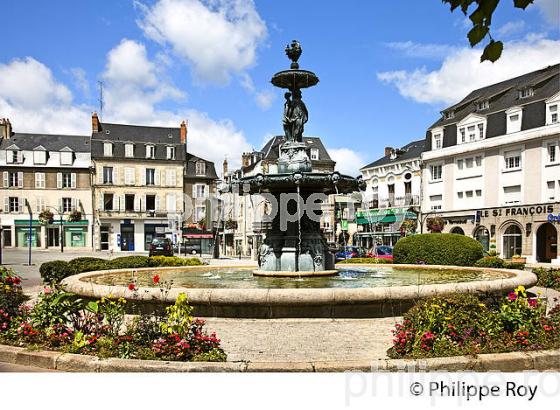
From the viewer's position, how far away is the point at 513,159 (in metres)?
39.4

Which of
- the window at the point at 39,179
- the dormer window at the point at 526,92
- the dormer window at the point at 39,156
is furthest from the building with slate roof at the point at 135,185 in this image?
the dormer window at the point at 526,92

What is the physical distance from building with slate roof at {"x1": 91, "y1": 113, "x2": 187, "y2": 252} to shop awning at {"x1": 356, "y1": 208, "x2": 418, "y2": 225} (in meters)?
20.2

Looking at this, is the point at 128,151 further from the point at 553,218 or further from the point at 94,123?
the point at 553,218

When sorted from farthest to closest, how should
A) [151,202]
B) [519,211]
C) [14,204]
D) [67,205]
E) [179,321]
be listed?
[151,202]
[67,205]
[14,204]
[519,211]
[179,321]

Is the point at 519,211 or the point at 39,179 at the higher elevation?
the point at 39,179

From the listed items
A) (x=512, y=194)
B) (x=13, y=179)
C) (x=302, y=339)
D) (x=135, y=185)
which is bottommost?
(x=302, y=339)

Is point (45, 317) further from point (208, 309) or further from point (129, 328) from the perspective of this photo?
point (208, 309)

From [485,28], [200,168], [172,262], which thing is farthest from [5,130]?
[485,28]

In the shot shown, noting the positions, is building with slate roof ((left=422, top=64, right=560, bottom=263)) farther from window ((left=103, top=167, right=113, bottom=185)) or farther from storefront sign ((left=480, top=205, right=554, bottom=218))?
window ((left=103, top=167, right=113, bottom=185))

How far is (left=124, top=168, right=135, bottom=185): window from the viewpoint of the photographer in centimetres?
5783

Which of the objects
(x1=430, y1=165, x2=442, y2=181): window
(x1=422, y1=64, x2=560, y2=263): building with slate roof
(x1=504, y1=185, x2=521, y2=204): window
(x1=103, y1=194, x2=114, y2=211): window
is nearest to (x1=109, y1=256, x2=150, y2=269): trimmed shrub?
(x1=422, y1=64, x2=560, y2=263): building with slate roof

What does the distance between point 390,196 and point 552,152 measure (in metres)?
19.3

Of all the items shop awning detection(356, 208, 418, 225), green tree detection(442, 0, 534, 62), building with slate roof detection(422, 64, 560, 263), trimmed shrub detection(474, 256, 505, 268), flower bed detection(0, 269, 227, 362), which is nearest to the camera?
green tree detection(442, 0, 534, 62)

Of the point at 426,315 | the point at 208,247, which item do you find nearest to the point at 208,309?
the point at 426,315
